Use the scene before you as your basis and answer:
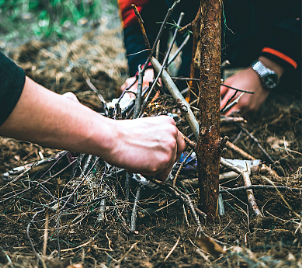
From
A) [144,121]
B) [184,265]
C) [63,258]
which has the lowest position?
[63,258]

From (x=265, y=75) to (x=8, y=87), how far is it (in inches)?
63.4

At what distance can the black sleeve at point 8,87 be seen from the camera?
51 cm

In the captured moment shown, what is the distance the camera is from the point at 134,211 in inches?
32.4

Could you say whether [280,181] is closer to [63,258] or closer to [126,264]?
[126,264]

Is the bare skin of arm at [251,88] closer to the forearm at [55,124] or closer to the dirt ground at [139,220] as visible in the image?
the dirt ground at [139,220]

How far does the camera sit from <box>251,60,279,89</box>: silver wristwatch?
5.12 ft

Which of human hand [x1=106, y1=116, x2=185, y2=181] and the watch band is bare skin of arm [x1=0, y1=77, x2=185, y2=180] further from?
the watch band

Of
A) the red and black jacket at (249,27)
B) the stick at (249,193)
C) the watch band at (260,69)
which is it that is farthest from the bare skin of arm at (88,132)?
the watch band at (260,69)

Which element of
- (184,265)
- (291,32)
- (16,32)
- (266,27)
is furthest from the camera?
(16,32)

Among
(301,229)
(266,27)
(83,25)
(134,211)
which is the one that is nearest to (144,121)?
(134,211)

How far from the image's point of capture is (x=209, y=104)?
750 mm

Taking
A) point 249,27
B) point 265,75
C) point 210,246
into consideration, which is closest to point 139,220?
point 210,246

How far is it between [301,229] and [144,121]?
0.61m

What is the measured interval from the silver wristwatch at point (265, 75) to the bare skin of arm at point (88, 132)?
1170 mm
